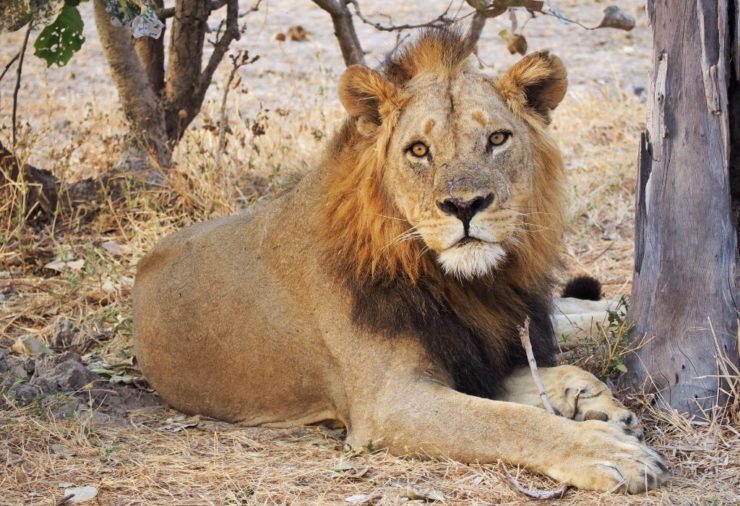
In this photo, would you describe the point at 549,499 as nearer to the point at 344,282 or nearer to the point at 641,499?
the point at 641,499

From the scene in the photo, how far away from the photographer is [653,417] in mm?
4234

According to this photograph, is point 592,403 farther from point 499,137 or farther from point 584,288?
point 584,288

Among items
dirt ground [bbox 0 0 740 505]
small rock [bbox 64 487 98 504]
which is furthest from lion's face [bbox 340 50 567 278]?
small rock [bbox 64 487 98 504]

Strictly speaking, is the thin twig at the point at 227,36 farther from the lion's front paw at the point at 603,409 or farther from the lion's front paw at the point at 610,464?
the lion's front paw at the point at 610,464

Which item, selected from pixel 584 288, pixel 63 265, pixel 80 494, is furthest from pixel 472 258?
pixel 63 265

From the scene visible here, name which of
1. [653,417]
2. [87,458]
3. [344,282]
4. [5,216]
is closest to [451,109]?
[344,282]

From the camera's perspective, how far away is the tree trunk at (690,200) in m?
4.05

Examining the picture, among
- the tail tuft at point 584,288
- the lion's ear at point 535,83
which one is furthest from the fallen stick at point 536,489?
the tail tuft at point 584,288

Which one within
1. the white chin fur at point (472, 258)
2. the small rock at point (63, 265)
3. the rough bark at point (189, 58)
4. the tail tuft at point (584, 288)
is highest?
the rough bark at point (189, 58)

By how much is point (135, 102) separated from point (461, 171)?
4.09m

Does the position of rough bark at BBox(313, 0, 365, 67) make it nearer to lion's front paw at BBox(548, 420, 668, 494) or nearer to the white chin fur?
the white chin fur

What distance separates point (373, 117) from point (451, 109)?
0.37 meters

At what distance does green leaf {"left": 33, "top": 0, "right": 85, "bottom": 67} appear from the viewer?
4535 millimetres

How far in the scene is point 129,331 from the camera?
5812mm
